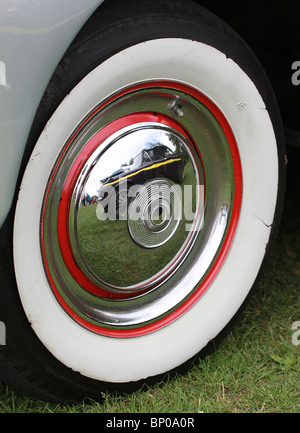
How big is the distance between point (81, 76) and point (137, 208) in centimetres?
41

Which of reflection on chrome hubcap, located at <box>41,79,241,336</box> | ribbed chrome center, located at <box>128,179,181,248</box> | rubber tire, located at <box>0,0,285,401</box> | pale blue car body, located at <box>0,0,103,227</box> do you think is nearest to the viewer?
pale blue car body, located at <box>0,0,103,227</box>

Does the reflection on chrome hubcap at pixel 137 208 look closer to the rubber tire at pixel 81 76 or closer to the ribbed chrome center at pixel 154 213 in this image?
the ribbed chrome center at pixel 154 213

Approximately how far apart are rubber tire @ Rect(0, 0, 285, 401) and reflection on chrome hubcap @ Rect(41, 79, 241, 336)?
118mm

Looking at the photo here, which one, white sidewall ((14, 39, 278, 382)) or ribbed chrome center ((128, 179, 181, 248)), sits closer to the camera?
white sidewall ((14, 39, 278, 382))

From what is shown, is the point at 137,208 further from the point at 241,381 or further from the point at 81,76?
the point at 241,381

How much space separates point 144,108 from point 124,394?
80cm

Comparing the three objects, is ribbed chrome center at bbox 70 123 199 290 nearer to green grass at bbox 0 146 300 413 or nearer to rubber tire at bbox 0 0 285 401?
rubber tire at bbox 0 0 285 401

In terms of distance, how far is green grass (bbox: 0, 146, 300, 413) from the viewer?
1523 millimetres

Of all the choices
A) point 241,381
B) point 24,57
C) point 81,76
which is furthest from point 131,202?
point 241,381

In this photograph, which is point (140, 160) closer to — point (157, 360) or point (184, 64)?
point (184, 64)

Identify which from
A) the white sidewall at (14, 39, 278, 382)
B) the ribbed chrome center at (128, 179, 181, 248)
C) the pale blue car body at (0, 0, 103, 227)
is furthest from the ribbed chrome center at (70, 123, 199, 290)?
the pale blue car body at (0, 0, 103, 227)

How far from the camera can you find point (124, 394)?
155cm

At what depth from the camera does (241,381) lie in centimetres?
165
